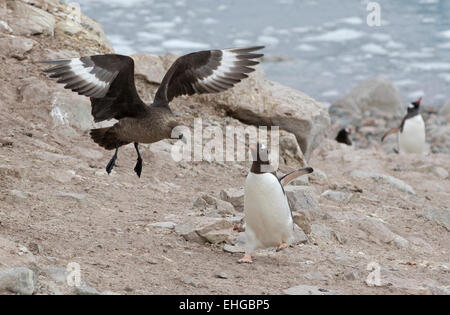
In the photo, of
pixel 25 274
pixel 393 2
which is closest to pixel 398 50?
pixel 393 2

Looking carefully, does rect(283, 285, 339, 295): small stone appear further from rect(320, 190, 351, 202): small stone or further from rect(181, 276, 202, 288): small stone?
rect(320, 190, 351, 202): small stone

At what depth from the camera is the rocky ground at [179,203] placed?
16.6ft

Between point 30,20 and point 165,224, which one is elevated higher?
point 30,20

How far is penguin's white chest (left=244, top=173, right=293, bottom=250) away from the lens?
19.1 feet

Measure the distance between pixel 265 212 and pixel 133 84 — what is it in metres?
1.62

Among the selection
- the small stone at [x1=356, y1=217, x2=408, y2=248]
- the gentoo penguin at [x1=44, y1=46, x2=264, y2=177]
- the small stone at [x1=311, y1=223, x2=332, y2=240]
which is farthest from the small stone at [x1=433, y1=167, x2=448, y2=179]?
the gentoo penguin at [x1=44, y1=46, x2=264, y2=177]

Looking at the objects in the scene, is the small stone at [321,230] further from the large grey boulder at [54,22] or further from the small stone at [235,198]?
the large grey boulder at [54,22]

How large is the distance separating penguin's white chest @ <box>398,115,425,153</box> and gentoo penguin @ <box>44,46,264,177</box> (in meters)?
8.36

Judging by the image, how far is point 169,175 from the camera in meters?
7.95

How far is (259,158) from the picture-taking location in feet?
18.9

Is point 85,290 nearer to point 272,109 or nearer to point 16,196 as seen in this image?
point 16,196

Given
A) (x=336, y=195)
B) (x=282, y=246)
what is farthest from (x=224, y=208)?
(x=336, y=195)
